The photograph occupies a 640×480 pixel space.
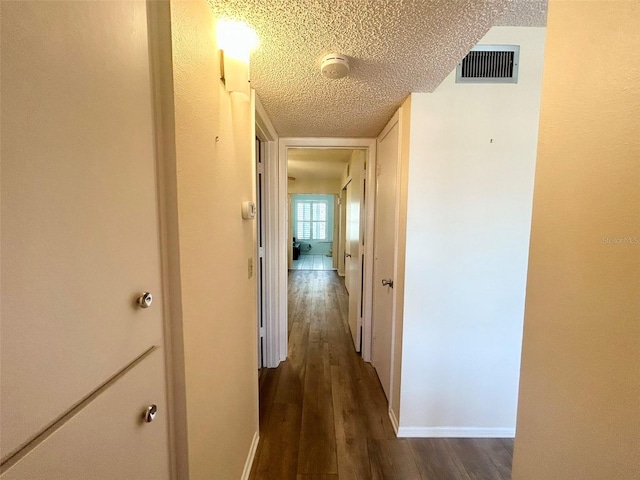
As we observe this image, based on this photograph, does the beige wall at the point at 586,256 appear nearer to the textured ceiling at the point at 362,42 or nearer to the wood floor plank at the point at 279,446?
the textured ceiling at the point at 362,42

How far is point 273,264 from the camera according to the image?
2420 millimetres

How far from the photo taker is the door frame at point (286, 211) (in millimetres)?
2412

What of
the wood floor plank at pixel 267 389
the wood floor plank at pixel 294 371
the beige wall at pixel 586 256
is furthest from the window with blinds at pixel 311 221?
the beige wall at pixel 586 256

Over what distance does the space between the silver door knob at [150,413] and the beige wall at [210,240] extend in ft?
0.35

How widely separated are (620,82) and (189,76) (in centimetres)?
103

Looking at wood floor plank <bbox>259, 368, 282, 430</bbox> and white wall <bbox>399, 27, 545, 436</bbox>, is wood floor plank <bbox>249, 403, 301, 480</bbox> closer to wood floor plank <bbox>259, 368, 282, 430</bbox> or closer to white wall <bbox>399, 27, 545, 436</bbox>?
Answer: wood floor plank <bbox>259, 368, 282, 430</bbox>

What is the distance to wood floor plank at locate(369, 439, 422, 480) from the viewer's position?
4.75 feet

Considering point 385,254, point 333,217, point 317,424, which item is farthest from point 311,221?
point 317,424

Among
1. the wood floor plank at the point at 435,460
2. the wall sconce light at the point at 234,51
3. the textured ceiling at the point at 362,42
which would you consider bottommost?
the wood floor plank at the point at 435,460

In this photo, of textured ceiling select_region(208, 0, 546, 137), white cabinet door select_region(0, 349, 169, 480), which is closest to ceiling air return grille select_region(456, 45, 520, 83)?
textured ceiling select_region(208, 0, 546, 137)

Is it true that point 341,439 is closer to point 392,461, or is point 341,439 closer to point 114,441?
point 392,461

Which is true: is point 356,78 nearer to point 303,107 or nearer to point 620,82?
point 303,107

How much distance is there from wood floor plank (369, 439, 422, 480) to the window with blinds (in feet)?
27.5

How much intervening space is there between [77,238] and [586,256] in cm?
102
